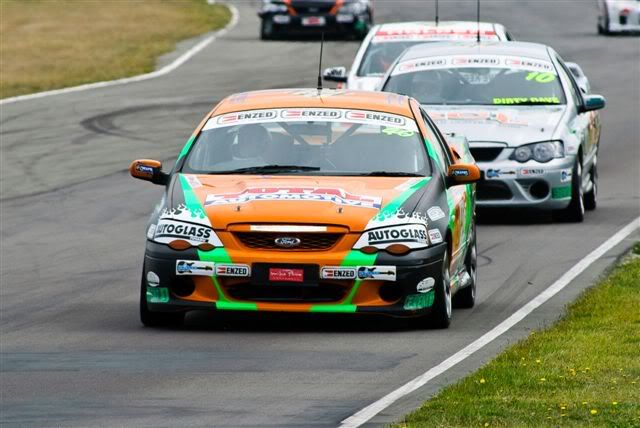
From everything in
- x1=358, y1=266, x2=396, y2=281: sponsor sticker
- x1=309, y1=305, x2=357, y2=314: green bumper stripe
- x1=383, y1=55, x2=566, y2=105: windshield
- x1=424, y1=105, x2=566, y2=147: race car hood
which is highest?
x1=358, y1=266, x2=396, y2=281: sponsor sticker

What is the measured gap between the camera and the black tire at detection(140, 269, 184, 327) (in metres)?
10.9

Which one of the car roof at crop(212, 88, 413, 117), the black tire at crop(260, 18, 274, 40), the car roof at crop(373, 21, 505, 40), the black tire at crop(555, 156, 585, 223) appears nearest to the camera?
the car roof at crop(212, 88, 413, 117)

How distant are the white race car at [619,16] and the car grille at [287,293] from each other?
28013 mm

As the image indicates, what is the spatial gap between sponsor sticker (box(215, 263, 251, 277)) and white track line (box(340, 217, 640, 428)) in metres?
1.32

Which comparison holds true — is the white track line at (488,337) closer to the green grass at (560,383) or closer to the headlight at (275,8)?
the green grass at (560,383)

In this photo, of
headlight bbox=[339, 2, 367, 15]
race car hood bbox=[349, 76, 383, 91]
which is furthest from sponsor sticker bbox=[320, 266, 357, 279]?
headlight bbox=[339, 2, 367, 15]

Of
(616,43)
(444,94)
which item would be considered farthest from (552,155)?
(616,43)

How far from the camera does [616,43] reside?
1439 inches

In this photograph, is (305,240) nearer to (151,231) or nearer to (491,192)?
(151,231)

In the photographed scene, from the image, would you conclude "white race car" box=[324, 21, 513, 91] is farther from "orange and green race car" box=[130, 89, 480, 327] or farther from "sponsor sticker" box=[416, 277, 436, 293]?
"sponsor sticker" box=[416, 277, 436, 293]

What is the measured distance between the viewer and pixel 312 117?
11.9 meters

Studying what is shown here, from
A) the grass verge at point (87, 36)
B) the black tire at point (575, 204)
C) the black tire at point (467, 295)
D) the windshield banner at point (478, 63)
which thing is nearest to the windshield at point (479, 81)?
the windshield banner at point (478, 63)

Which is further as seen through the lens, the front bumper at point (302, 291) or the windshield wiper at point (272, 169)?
the windshield wiper at point (272, 169)

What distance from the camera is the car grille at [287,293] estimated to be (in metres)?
10.7
